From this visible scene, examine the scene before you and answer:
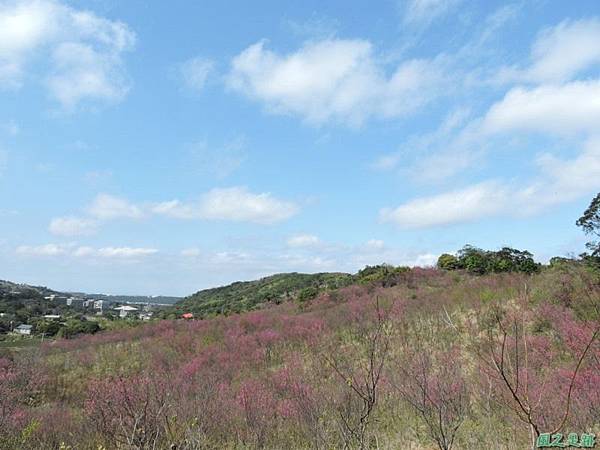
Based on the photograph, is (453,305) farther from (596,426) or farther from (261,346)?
(596,426)

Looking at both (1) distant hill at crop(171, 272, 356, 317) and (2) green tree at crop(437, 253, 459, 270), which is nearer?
(2) green tree at crop(437, 253, 459, 270)

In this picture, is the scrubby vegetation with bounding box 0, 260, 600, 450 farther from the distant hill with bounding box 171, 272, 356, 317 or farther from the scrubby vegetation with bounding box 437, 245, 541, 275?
the distant hill with bounding box 171, 272, 356, 317

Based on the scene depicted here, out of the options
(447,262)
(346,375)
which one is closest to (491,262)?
(447,262)

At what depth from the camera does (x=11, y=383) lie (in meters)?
11.5

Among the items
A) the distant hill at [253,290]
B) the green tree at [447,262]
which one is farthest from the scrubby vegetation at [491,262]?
the distant hill at [253,290]

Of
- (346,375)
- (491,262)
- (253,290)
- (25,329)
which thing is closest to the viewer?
(346,375)

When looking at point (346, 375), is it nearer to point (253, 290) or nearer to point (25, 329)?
point (25, 329)

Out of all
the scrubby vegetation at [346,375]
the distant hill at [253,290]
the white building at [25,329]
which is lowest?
the white building at [25,329]

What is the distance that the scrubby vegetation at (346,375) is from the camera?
493cm

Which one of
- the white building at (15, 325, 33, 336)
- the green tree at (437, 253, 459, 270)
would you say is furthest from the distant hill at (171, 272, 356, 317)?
the green tree at (437, 253, 459, 270)

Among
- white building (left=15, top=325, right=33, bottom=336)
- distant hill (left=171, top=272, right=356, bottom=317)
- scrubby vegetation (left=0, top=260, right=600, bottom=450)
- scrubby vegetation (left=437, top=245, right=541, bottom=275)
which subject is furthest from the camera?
distant hill (left=171, top=272, right=356, bottom=317)

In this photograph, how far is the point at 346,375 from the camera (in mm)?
8125

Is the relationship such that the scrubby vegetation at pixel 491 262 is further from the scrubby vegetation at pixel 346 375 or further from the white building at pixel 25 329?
the white building at pixel 25 329

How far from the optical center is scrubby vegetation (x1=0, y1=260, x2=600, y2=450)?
16.2 ft
